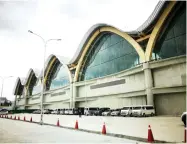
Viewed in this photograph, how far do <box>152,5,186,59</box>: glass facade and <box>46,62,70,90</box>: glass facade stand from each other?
29820 millimetres

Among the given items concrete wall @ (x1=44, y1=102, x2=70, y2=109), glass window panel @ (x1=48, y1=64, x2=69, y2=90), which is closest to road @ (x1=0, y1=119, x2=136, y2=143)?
concrete wall @ (x1=44, y1=102, x2=70, y2=109)

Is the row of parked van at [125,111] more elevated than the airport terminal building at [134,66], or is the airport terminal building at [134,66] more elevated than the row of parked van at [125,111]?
the airport terminal building at [134,66]

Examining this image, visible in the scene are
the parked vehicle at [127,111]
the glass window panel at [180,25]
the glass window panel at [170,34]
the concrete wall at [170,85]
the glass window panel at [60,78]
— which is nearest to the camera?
the concrete wall at [170,85]

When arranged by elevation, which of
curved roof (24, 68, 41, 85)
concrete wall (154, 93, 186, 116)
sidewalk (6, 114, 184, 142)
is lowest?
sidewalk (6, 114, 184, 142)

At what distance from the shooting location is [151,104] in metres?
28.9

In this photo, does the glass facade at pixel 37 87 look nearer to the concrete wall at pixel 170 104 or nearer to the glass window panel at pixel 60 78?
the glass window panel at pixel 60 78

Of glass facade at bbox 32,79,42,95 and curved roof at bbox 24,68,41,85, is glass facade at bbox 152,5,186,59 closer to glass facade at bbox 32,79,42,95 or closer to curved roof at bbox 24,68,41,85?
curved roof at bbox 24,68,41,85

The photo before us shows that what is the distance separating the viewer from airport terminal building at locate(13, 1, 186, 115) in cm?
2736

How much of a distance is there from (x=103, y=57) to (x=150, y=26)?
12897 mm

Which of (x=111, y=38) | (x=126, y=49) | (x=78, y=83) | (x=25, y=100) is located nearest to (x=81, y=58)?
(x=78, y=83)

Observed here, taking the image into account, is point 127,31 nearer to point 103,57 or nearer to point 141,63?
point 141,63

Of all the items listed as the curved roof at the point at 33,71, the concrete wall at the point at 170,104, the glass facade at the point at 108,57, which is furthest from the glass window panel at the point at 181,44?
the curved roof at the point at 33,71

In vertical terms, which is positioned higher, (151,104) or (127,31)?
(127,31)

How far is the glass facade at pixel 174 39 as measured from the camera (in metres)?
26.6
